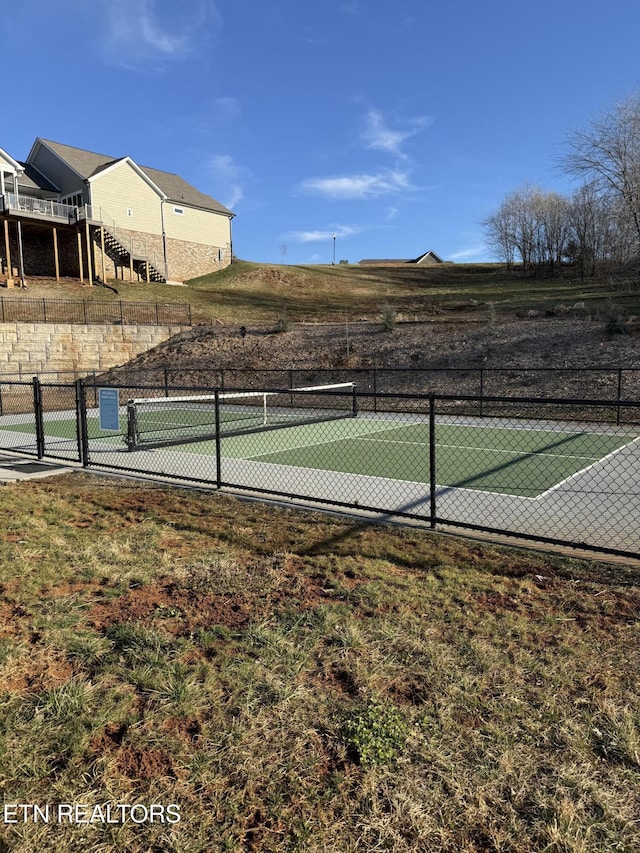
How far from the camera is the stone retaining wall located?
24.1m

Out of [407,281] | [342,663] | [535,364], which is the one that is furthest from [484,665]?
[407,281]

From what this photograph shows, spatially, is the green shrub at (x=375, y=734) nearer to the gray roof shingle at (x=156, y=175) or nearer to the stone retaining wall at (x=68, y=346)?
the stone retaining wall at (x=68, y=346)

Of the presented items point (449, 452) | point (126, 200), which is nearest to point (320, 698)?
point (449, 452)

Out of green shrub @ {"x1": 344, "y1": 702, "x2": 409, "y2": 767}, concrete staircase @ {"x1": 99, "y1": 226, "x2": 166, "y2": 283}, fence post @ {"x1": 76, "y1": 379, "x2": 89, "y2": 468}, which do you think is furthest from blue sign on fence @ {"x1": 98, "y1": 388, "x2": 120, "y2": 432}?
concrete staircase @ {"x1": 99, "y1": 226, "x2": 166, "y2": 283}

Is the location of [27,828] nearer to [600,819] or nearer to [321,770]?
[321,770]

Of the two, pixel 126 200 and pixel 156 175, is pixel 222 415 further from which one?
pixel 156 175

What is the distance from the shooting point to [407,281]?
58.5 m

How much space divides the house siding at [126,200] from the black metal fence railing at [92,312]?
13.6 metres

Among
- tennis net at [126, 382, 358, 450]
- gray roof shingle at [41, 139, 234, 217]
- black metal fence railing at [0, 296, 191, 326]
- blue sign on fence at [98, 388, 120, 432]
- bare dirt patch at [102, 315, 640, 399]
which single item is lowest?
tennis net at [126, 382, 358, 450]

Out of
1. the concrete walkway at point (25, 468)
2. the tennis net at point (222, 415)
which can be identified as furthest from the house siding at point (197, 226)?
the concrete walkway at point (25, 468)

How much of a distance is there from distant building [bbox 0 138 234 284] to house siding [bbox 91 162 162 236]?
7 centimetres

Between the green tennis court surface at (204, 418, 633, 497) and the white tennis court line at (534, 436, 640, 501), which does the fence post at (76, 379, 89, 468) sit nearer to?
the green tennis court surface at (204, 418, 633, 497)

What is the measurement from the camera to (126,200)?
43.9 meters

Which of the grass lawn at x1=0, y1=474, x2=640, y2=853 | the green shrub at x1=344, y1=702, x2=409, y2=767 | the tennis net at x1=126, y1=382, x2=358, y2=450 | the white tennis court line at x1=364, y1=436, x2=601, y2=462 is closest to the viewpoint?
the grass lawn at x1=0, y1=474, x2=640, y2=853
